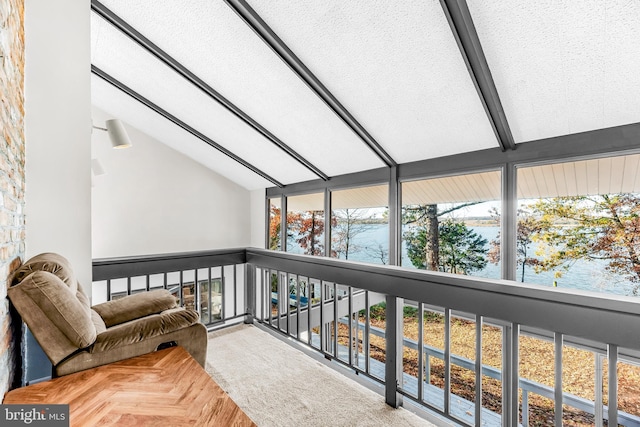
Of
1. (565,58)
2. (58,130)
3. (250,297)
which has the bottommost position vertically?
(250,297)

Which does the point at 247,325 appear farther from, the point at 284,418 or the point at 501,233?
the point at 501,233

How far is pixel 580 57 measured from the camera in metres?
1.87

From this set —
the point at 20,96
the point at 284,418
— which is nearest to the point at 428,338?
the point at 284,418

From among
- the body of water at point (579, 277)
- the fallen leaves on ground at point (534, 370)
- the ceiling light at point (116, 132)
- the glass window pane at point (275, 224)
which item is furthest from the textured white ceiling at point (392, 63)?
the glass window pane at point (275, 224)

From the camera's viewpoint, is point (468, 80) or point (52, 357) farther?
point (468, 80)

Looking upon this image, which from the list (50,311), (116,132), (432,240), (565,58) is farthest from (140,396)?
(432,240)

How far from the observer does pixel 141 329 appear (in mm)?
1619

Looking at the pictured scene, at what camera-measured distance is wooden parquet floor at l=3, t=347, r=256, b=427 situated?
114 centimetres

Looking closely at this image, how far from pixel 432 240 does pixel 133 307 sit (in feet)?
9.59

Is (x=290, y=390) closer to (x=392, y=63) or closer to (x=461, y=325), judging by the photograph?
(x=461, y=325)

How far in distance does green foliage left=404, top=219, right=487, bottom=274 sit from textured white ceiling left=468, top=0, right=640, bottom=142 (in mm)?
1268

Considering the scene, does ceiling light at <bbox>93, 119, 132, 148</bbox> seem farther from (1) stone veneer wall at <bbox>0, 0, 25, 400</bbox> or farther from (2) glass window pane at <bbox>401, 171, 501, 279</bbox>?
(2) glass window pane at <bbox>401, 171, 501, 279</bbox>

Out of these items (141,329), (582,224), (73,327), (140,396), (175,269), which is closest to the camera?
(140,396)

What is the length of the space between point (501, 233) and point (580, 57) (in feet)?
4.95
